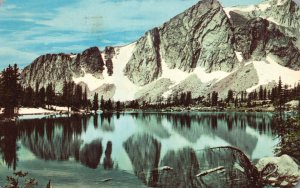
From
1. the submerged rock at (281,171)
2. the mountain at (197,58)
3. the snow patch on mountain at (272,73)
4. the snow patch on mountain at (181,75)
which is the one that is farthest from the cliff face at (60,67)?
the submerged rock at (281,171)

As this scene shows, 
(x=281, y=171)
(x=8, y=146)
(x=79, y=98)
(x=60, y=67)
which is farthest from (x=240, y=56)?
(x=8, y=146)

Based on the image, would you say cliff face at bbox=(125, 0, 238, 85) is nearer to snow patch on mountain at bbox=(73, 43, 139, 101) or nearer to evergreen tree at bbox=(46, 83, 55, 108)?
snow patch on mountain at bbox=(73, 43, 139, 101)

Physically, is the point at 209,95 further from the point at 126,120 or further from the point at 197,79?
the point at 126,120

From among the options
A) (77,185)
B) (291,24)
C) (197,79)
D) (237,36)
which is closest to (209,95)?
(197,79)

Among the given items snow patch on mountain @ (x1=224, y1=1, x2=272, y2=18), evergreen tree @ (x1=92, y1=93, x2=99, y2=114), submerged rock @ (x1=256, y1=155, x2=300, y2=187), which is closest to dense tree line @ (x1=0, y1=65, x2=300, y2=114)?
evergreen tree @ (x1=92, y1=93, x2=99, y2=114)

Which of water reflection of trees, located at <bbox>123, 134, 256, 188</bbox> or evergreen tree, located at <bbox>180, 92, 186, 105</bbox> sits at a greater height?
Answer: evergreen tree, located at <bbox>180, 92, 186, 105</bbox>

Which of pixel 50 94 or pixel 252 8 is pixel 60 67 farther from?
pixel 252 8
